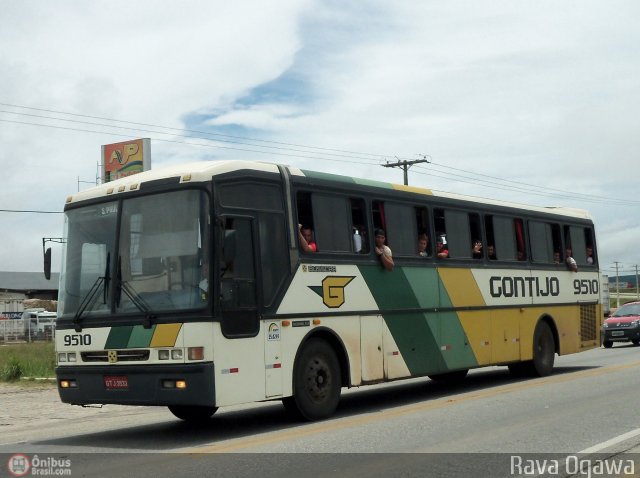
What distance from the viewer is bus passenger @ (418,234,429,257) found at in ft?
50.3

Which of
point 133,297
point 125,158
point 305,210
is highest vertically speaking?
point 125,158

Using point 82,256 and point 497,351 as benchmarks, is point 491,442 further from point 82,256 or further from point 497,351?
point 497,351

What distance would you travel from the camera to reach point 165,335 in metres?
11.1

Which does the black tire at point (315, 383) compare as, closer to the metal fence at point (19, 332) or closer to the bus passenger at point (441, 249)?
the bus passenger at point (441, 249)

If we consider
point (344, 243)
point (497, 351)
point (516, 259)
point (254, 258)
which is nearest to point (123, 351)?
point (254, 258)

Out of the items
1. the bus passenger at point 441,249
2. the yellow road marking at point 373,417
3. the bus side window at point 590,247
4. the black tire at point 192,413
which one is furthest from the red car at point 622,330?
the black tire at point 192,413

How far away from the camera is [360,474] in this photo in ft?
27.6

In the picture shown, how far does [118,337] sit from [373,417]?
3607 mm

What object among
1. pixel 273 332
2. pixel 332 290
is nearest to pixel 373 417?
pixel 332 290

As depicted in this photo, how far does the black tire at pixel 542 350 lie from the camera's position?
18734 millimetres

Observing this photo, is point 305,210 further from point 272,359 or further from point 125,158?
point 125,158

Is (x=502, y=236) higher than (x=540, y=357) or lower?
higher

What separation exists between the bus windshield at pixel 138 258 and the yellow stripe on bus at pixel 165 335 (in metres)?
0.22

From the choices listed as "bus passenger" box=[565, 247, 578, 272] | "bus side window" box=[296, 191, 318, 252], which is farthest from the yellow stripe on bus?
"bus passenger" box=[565, 247, 578, 272]
